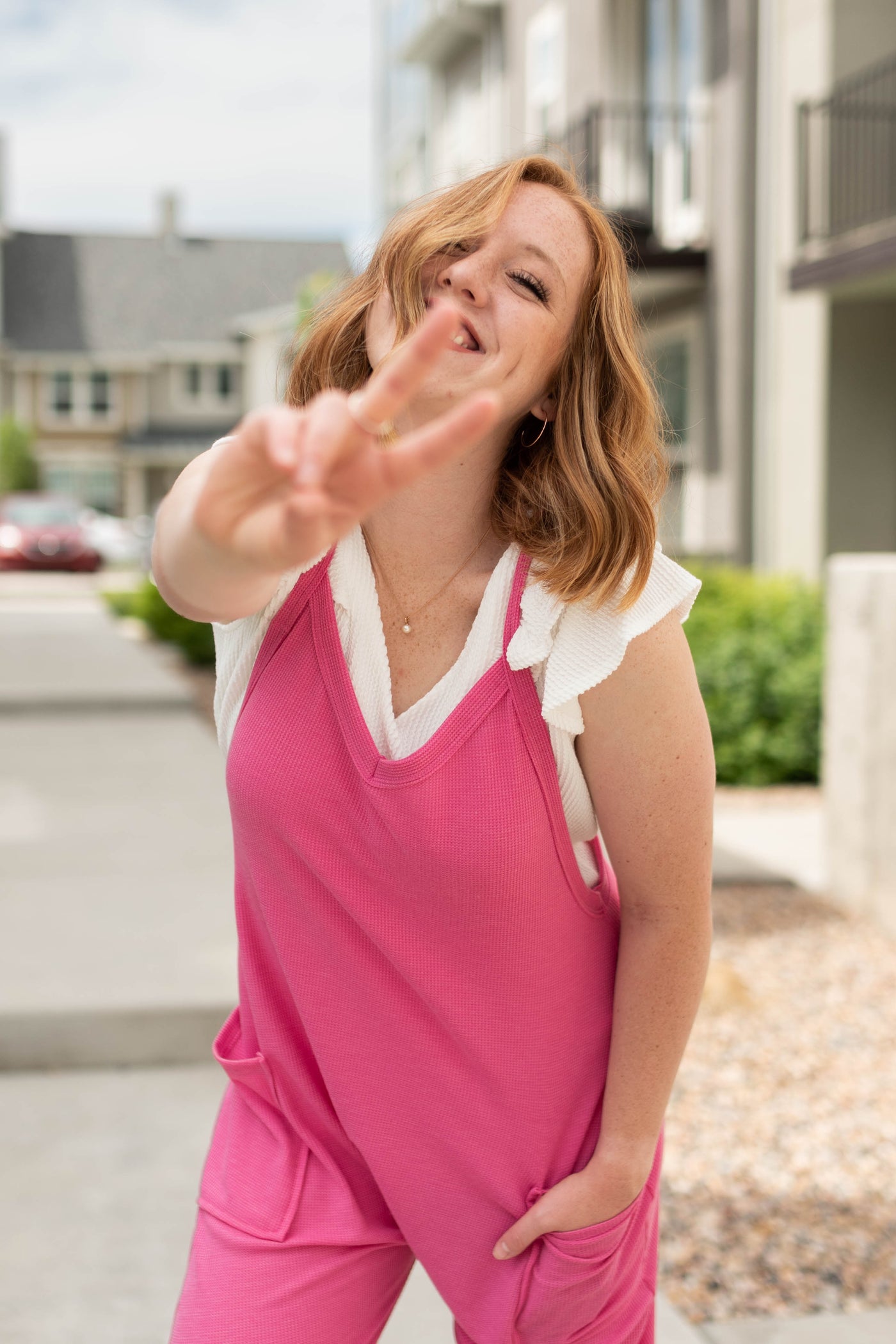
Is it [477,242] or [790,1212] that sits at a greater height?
[477,242]

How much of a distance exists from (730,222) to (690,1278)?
367 inches

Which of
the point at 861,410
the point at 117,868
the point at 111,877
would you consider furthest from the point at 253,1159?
the point at 861,410

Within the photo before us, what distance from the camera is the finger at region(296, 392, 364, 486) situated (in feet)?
3.39

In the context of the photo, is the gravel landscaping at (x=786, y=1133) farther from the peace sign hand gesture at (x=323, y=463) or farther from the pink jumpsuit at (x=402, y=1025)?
the peace sign hand gesture at (x=323, y=463)

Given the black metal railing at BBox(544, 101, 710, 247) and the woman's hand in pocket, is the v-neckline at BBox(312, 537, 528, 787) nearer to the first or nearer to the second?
the woman's hand in pocket

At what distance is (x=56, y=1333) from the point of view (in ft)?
8.60

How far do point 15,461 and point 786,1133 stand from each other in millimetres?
38192

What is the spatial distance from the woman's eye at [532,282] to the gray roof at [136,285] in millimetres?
42846

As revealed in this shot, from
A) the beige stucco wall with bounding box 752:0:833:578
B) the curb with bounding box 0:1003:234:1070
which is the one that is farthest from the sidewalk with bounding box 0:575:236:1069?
the beige stucco wall with bounding box 752:0:833:578

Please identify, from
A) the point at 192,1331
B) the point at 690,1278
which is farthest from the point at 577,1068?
the point at 690,1278

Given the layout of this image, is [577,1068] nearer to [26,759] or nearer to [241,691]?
[241,691]

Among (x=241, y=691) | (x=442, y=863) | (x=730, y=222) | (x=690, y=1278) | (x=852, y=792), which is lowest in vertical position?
(x=690, y=1278)

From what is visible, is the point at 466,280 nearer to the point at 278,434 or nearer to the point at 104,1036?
the point at 278,434

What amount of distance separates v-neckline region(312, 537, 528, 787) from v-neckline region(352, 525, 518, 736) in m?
0.02
